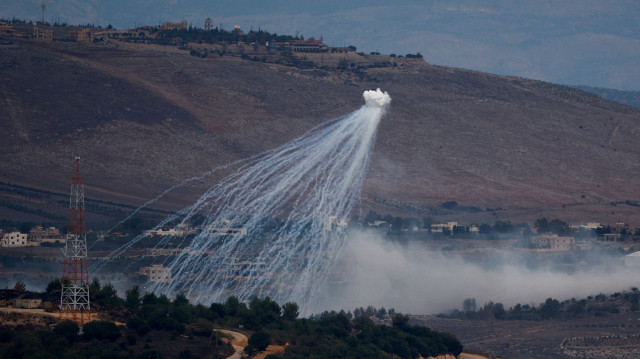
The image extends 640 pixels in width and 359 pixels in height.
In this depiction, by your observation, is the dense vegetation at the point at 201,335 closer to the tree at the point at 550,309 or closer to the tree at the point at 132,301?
the tree at the point at 132,301

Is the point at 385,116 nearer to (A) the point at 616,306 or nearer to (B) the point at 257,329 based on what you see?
(A) the point at 616,306

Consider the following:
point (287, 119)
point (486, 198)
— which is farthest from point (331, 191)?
point (287, 119)

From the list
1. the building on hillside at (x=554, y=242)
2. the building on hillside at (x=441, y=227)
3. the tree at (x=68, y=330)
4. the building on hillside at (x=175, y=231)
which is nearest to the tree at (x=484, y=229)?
the building on hillside at (x=441, y=227)

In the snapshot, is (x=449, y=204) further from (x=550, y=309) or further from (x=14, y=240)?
(x=14, y=240)

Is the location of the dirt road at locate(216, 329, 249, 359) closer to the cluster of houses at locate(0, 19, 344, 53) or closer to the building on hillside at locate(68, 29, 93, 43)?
the cluster of houses at locate(0, 19, 344, 53)

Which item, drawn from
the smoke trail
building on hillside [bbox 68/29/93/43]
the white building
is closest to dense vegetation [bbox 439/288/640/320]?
the smoke trail

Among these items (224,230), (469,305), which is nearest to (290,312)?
(469,305)
